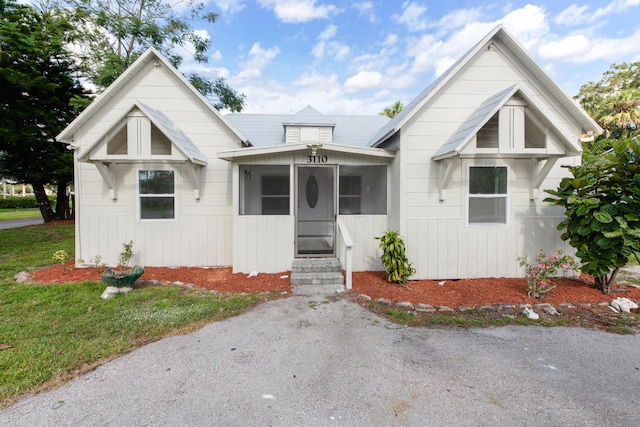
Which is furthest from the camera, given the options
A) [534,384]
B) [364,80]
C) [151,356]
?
[364,80]

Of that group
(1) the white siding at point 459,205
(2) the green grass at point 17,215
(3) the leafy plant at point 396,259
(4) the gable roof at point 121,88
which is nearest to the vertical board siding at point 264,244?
(3) the leafy plant at point 396,259

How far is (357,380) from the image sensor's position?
292 centimetres

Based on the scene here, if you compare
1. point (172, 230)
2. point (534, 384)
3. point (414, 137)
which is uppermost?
point (414, 137)

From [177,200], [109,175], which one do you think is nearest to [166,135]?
[177,200]

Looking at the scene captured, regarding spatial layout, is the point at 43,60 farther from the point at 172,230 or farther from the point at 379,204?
the point at 379,204

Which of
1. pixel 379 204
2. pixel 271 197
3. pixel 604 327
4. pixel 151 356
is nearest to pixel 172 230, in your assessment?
pixel 271 197

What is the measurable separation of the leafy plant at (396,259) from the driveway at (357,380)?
6.12 feet

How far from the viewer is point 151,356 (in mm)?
3355

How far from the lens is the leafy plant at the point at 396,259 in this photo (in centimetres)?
588

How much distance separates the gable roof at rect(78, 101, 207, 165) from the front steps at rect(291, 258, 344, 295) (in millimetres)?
3526

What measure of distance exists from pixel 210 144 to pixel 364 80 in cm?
2470

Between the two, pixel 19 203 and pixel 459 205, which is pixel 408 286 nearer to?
pixel 459 205

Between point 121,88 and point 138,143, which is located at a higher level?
point 121,88

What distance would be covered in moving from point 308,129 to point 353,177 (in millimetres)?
3844
